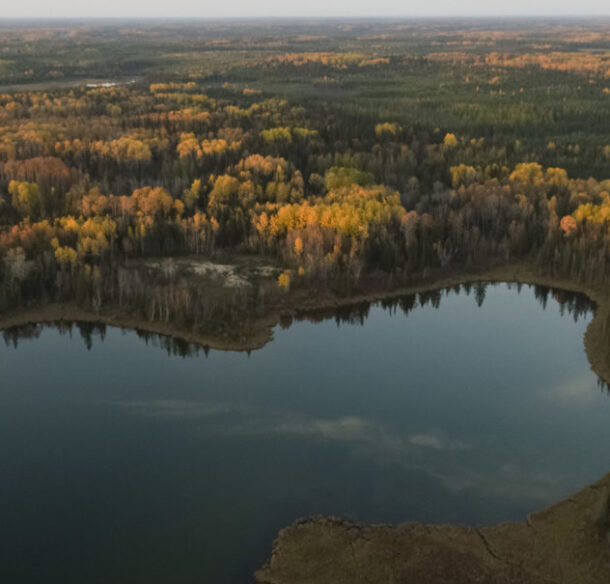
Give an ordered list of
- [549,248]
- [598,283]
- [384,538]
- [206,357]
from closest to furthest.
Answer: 1. [384,538]
2. [206,357]
3. [598,283]
4. [549,248]

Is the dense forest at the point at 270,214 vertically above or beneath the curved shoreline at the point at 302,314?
above

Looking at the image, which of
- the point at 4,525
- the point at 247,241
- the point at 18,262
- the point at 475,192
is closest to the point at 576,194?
the point at 475,192

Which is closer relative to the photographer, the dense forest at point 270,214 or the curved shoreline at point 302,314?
the curved shoreline at point 302,314

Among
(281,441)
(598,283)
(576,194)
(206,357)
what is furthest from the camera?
(576,194)

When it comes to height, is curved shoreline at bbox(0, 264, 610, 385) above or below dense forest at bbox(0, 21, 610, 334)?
below

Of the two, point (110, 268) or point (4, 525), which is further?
point (110, 268)

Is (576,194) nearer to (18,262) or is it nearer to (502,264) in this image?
(502,264)

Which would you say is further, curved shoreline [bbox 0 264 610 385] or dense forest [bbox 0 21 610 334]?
dense forest [bbox 0 21 610 334]

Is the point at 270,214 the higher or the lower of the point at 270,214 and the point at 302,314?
the higher

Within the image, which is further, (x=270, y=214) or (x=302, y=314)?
(x=270, y=214)

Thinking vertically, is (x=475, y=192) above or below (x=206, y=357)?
above
